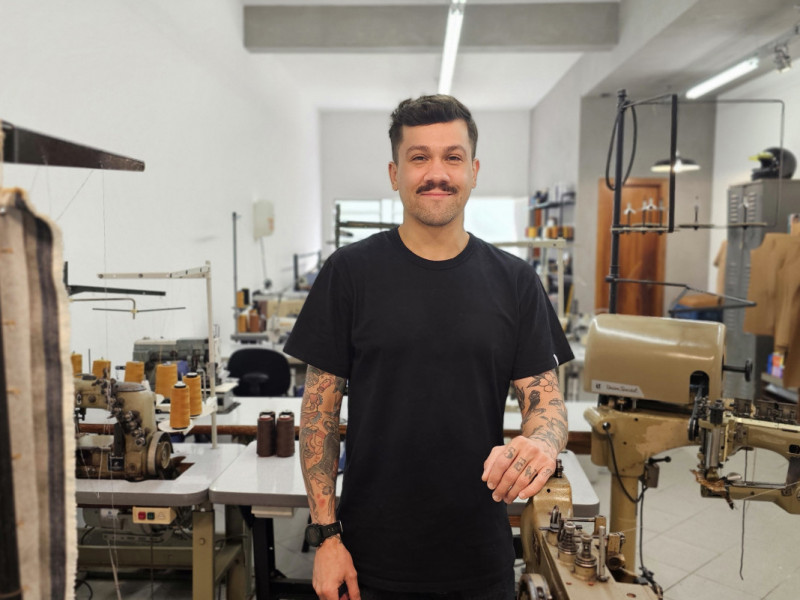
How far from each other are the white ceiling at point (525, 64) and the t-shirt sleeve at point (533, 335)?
Result: 3.94 metres

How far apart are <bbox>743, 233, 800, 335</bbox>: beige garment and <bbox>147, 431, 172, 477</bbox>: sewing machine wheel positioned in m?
4.03

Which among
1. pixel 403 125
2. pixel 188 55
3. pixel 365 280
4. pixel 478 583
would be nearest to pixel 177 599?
pixel 478 583

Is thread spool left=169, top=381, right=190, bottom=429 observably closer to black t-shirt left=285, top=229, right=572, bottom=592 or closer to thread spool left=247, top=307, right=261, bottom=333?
black t-shirt left=285, top=229, right=572, bottom=592

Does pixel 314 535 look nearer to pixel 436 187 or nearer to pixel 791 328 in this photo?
pixel 436 187

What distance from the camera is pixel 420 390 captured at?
1327 millimetres

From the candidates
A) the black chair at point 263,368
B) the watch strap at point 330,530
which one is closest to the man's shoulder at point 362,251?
the watch strap at point 330,530

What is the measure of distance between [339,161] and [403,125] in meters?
9.67

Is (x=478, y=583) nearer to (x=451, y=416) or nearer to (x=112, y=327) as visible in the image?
(x=451, y=416)

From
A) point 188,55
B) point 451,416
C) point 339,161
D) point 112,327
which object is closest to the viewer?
point 451,416

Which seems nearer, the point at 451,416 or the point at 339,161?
the point at 451,416

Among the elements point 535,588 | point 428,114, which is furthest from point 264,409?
point 535,588

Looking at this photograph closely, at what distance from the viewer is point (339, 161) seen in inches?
426

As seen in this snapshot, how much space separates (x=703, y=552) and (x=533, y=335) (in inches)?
89.0

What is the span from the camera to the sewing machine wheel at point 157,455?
6.91 feet
